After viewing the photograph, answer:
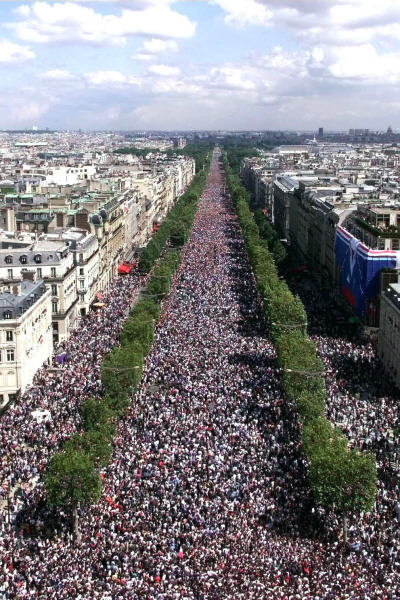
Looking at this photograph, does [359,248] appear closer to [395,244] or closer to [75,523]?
[395,244]

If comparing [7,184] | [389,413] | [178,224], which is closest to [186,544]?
[389,413]

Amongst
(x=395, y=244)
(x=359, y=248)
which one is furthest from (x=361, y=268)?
(x=395, y=244)

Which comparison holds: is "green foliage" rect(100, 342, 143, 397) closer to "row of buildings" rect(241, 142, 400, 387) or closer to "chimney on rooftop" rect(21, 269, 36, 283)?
"chimney on rooftop" rect(21, 269, 36, 283)

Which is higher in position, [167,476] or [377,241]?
[377,241]

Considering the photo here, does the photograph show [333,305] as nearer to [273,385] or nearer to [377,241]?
[377,241]

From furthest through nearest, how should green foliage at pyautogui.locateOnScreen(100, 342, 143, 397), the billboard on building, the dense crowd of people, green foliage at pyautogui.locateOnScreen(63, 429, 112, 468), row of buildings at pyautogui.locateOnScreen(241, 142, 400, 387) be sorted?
the billboard on building → row of buildings at pyautogui.locateOnScreen(241, 142, 400, 387) → green foliage at pyautogui.locateOnScreen(100, 342, 143, 397) → green foliage at pyautogui.locateOnScreen(63, 429, 112, 468) → the dense crowd of people

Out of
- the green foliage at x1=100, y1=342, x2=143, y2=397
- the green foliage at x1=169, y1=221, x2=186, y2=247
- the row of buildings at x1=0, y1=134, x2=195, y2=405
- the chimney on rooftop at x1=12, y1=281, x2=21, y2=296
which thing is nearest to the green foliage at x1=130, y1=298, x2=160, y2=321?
the row of buildings at x1=0, y1=134, x2=195, y2=405

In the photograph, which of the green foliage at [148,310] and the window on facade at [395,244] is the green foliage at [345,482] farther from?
the window on facade at [395,244]
